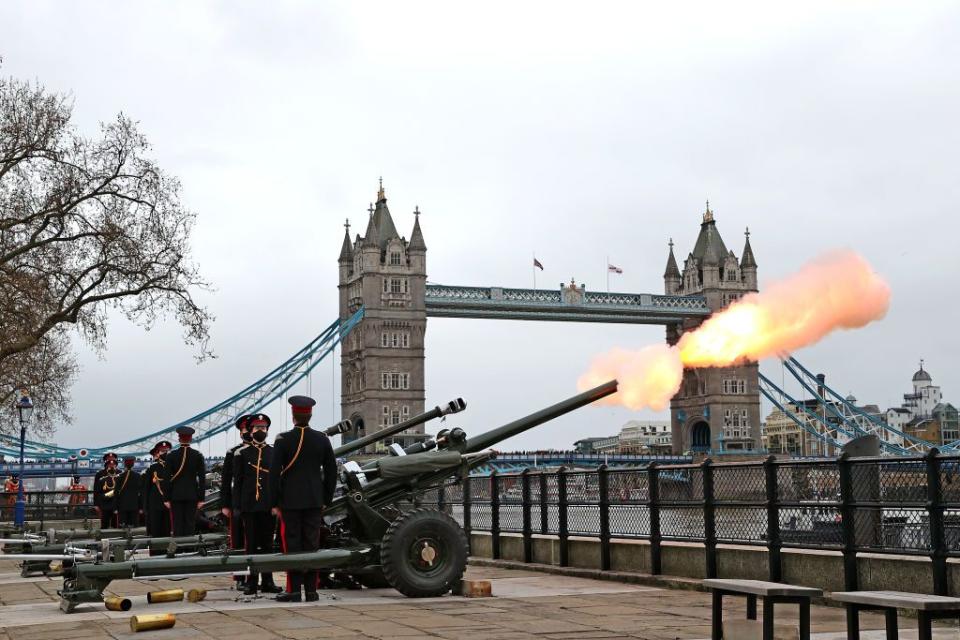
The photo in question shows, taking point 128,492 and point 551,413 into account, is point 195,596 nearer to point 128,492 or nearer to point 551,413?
point 551,413

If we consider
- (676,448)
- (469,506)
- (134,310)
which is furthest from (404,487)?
(676,448)

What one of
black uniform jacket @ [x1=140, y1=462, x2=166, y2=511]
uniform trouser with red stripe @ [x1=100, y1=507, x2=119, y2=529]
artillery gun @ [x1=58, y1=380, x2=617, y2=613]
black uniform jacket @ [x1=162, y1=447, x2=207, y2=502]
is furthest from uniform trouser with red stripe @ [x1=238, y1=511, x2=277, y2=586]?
uniform trouser with red stripe @ [x1=100, y1=507, x2=119, y2=529]

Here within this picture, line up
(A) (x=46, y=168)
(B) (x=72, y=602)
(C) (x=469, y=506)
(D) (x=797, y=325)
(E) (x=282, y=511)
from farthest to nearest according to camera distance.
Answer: (A) (x=46, y=168) < (C) (x=469, y=506) < (D) (x=797, y=325) < (E) (x=282, y=511) < (B) (x=72, y=602)

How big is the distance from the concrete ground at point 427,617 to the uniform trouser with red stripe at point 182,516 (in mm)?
2593

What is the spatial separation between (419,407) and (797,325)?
105507 mm

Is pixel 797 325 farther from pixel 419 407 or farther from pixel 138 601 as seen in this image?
pixel 419 407

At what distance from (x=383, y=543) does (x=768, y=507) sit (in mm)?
3504

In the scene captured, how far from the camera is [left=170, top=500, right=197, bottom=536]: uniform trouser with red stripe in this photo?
589 inches

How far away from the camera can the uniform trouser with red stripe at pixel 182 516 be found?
1495 cm

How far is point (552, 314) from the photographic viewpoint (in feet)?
385

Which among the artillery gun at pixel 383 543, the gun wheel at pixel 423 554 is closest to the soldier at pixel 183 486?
the artillery gun at pixel 383 543

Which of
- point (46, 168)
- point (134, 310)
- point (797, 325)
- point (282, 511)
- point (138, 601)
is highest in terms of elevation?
point (46, 168)

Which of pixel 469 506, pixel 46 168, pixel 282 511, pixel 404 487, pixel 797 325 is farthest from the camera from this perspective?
pixel 46 168

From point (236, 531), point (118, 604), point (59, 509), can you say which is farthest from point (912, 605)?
point (59, 509)
